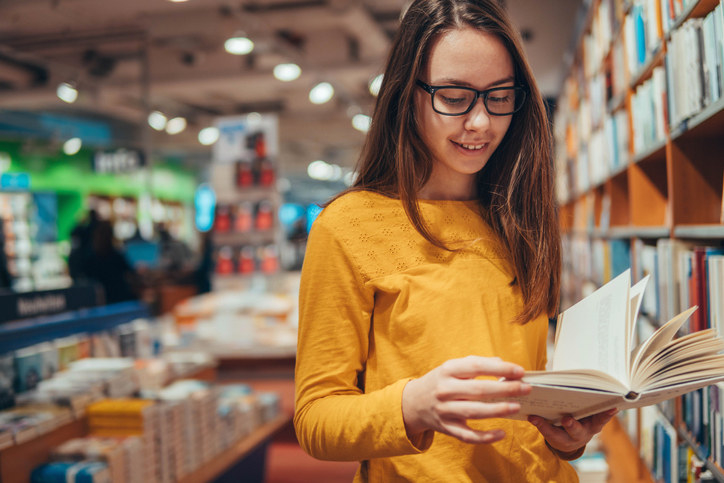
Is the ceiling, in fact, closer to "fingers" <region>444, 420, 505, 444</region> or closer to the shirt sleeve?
the shirt sleeve

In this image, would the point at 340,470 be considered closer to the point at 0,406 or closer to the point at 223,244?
the point at 0,406

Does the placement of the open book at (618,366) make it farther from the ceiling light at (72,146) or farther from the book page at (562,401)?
the ceiling light at (72,146)

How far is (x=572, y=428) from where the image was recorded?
1023 mm

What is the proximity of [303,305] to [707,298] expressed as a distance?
41.3 inches

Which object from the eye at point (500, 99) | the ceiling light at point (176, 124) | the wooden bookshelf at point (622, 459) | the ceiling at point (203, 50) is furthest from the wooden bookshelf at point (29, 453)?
the ceiling light at point (176, 124)

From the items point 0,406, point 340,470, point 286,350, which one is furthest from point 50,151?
point 0,406

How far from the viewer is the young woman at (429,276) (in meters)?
1.08

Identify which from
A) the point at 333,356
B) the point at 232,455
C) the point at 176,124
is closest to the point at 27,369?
the point at 232,455

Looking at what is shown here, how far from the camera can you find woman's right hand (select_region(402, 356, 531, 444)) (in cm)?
83

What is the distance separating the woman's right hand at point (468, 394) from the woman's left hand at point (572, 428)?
212mm

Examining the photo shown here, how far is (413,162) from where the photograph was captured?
1.20 metres

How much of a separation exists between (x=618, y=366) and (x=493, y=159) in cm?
59

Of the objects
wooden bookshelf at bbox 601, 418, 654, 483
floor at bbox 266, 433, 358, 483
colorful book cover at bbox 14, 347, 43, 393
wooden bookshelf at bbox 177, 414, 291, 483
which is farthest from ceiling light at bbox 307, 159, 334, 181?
colorful book cover at bbox 14, 347, 43, 393

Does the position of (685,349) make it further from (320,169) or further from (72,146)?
(320,169)
